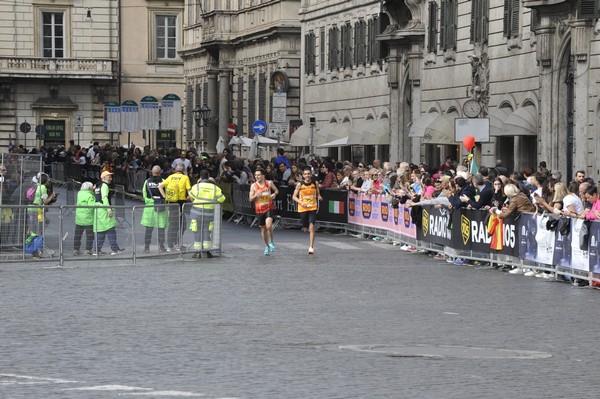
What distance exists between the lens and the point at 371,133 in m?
58.8

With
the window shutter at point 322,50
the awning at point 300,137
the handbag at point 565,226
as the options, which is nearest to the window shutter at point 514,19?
the awning at point 300,137

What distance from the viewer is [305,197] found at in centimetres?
3422

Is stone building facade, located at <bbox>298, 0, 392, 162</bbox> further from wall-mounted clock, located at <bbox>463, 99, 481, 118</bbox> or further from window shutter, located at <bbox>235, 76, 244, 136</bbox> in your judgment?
wall-mounted clock, located at <bbox>463, 99, 481, 118</bbox>

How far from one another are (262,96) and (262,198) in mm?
43629

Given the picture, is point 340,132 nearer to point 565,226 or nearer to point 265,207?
point 265,207

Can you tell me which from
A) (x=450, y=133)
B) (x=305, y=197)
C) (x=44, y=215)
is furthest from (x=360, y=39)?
(x=44, y=215)

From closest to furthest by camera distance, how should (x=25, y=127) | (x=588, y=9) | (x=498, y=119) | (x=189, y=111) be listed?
1. (x=588, y=9)
2. (x=498, y=119)
3. (x=25, y=127)
4. (x=189, y=111)

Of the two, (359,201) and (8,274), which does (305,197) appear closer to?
(359,201)

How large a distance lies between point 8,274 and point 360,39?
37285 millimetres

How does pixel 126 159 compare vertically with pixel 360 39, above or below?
below

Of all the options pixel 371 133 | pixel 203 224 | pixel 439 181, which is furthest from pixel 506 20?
pixel 203 224

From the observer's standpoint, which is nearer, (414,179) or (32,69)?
(414,179)

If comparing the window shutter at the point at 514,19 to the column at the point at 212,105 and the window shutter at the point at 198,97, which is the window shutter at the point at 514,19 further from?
the window shutter at the point at 198,97

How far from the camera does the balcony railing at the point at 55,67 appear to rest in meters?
95.9
